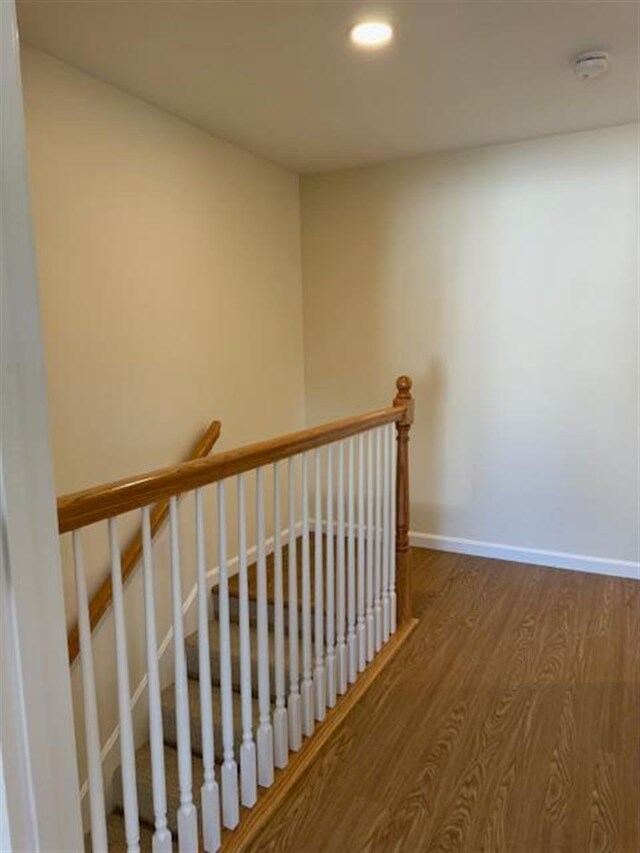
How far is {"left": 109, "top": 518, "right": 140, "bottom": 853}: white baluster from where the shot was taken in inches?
50.0

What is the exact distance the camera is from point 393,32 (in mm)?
2104

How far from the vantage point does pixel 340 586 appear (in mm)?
2340

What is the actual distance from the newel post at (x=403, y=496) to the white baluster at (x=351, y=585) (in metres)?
0.43

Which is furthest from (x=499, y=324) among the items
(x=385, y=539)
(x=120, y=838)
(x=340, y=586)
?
(x=120, y=838)

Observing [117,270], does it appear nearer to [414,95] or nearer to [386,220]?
[414,95]

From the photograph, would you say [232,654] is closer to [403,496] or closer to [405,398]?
[403,496]

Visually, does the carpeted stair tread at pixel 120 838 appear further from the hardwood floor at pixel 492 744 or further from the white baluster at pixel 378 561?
the white baluster at pixel 378 561

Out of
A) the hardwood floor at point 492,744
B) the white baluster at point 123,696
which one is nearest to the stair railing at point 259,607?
the white baluster at point 123,696

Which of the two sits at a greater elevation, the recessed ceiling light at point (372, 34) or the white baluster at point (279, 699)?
the recessed ceiling light at point (372, 34)

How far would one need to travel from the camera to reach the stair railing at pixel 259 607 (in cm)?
131

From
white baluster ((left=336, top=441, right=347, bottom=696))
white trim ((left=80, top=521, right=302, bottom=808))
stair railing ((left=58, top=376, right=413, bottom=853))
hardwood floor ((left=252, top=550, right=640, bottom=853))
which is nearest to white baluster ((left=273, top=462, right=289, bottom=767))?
stair railing ((left=58, top=376, right=413, bottom=853))

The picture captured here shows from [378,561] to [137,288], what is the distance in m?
1.60

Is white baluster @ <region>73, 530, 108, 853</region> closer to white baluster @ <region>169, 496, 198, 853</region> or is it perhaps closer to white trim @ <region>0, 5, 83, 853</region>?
white baluster @ <region>169, 496, 198, 853</region>

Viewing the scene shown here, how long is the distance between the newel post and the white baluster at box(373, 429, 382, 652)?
167mm
